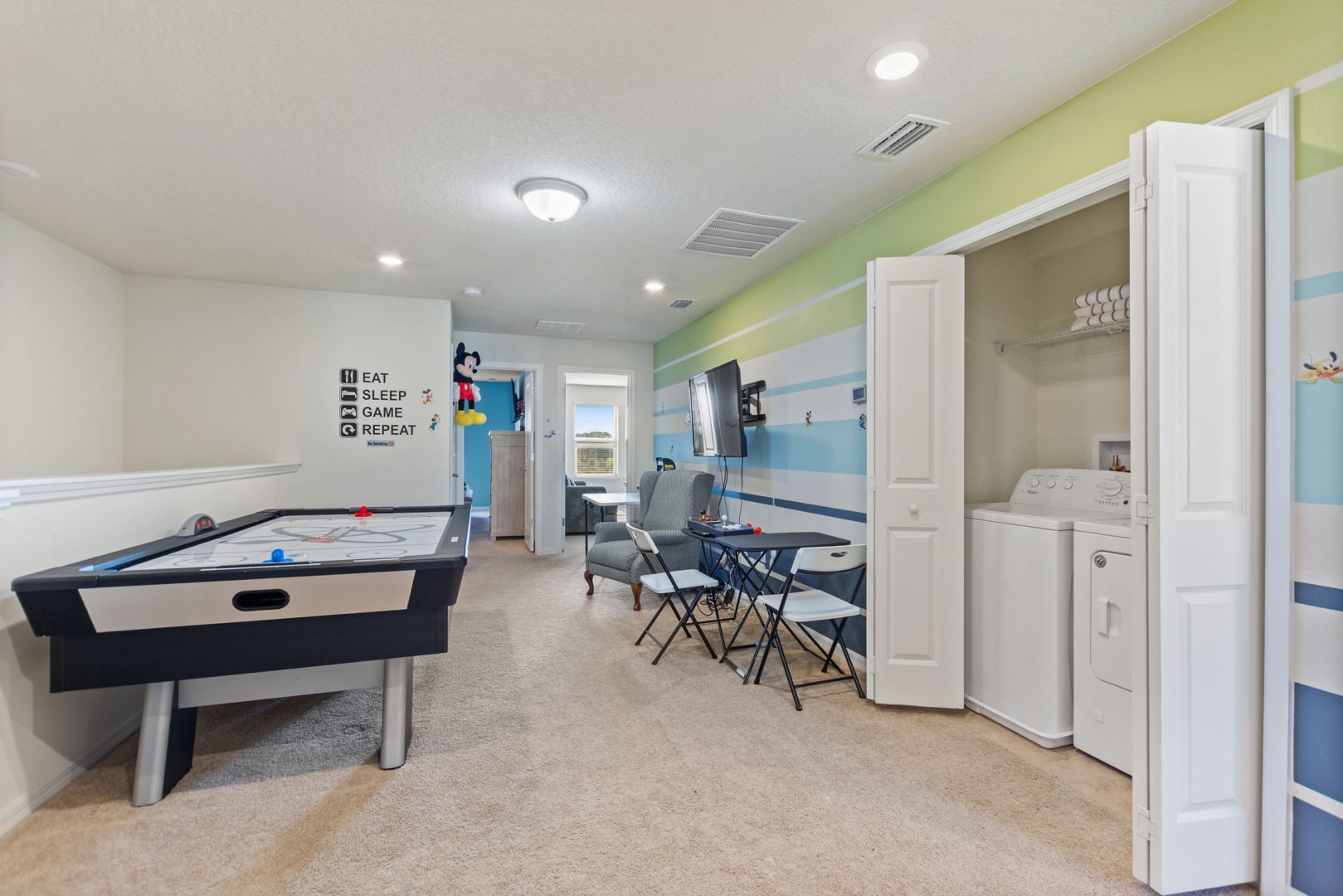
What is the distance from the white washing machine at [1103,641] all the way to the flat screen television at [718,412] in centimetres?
234

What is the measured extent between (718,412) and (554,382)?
9.28 feet

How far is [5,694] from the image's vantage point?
6.54 ft

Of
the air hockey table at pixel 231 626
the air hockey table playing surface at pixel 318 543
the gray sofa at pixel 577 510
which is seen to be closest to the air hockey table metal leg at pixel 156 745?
the air hockey table at pixel 231 626

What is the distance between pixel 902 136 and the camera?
2.55 meters

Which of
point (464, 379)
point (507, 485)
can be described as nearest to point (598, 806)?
point (464, 379)

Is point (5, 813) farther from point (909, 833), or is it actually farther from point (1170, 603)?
point (1170, 603)

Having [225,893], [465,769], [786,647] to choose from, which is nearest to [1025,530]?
[786,647]

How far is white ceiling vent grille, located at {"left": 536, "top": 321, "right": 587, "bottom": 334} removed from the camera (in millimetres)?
6148

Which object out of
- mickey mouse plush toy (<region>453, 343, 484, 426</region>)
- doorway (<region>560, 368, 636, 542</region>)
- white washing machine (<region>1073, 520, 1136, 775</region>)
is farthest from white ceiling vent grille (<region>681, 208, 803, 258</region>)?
doorway (<region>560, 368, 636, 542</region>)

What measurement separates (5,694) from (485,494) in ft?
28.4

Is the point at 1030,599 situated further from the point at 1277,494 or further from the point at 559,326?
the point at 559,326

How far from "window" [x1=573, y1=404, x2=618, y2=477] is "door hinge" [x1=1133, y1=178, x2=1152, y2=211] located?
8.25 metres

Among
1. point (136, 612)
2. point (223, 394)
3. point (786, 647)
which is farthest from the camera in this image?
point (223, 394)

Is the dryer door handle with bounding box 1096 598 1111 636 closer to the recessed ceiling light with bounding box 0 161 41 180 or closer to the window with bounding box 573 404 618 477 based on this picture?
the recessed ceiling light with bounding box 0 161 41 180
